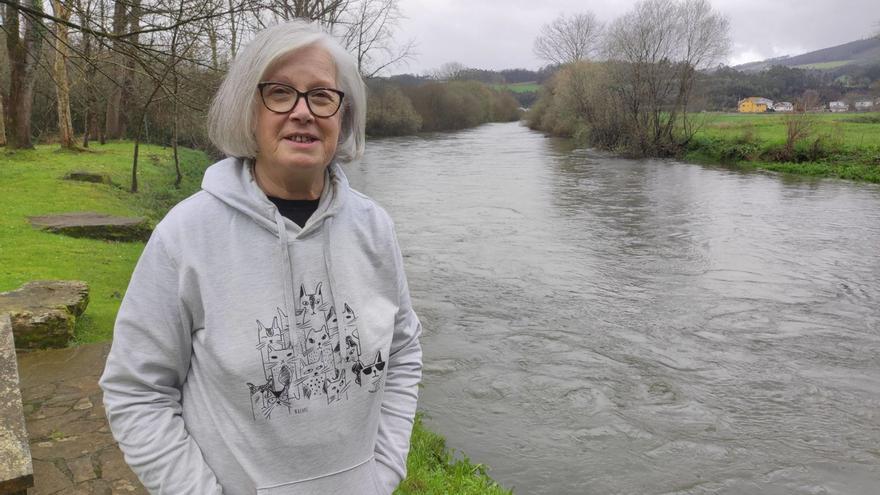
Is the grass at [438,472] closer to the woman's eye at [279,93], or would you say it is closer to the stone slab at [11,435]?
the stone slab at [11,435]

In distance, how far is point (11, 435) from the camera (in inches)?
117

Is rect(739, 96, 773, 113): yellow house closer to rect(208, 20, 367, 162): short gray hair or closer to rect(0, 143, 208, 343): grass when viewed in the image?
rect(0, 143, 208, 343): grass

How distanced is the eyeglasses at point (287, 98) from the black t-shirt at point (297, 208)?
0.23 meters

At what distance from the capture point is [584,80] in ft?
131

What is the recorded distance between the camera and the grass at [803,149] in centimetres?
2397

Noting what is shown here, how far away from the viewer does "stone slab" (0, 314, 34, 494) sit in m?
2.68

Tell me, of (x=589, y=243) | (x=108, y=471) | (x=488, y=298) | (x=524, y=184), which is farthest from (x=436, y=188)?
(x=108, y=471)

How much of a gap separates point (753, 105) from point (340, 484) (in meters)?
60.6

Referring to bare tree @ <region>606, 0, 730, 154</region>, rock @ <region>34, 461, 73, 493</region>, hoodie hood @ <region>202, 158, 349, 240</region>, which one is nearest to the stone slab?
rock @ <region>34, 461, 73, 493</region>

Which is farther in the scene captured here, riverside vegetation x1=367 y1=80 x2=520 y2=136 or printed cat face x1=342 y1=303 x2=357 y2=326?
riverside vegetation x1=367 y1=80 x2=520 y2=136

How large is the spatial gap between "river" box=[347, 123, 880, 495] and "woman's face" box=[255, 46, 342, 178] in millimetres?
4326

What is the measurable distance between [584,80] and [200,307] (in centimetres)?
4066

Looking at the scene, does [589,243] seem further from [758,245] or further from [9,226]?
[9,226]

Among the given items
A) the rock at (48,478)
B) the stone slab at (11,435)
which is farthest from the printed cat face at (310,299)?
the rock at (48,478)
